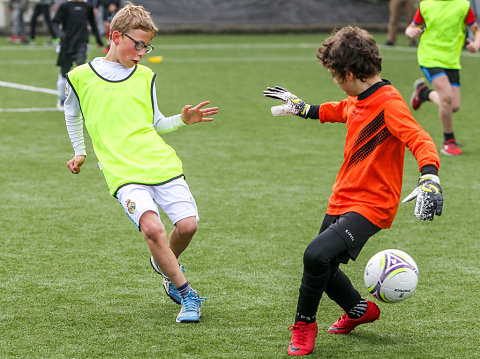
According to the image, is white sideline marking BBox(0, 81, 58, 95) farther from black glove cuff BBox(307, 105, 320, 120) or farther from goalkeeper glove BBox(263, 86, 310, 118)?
black glove cuff BBox(307, 105, 320, 120)

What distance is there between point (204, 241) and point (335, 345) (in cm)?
229

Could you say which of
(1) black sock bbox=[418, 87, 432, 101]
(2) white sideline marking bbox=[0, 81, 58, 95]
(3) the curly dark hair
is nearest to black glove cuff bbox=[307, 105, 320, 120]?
(3) the curly dark hair

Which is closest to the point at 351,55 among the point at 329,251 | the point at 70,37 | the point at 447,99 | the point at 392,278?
the point at 329,251

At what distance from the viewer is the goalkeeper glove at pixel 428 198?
3.91 meters

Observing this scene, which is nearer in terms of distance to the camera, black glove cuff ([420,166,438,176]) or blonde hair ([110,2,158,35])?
black glove cuff ([420,166,438,176])

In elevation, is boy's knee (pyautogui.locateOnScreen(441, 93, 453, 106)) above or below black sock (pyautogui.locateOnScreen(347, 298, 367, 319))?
below

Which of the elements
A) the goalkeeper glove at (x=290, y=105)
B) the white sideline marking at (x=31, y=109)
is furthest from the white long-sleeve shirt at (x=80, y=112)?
the white sideline marking at (x=31, y=109)

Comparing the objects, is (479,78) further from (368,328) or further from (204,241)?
(368,328)

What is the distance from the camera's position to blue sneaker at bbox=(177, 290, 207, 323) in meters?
4.86

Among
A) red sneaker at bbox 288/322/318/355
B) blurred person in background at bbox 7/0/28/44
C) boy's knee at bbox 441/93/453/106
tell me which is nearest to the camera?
red sneaker at bbox 288/322/318/355

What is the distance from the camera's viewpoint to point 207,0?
27562mm

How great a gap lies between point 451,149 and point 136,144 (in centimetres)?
636

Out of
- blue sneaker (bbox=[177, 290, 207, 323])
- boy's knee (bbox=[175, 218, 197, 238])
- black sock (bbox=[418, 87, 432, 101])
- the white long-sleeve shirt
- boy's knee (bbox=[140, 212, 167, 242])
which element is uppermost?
the white long-sleeve shirt

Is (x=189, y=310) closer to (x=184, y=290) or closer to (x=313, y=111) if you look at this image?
(x=184, y=290)
